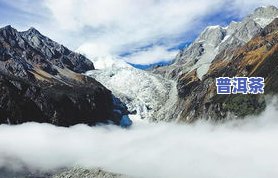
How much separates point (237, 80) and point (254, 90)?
677 centimetres

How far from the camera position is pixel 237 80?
652 feet

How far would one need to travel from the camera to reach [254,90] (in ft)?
653
